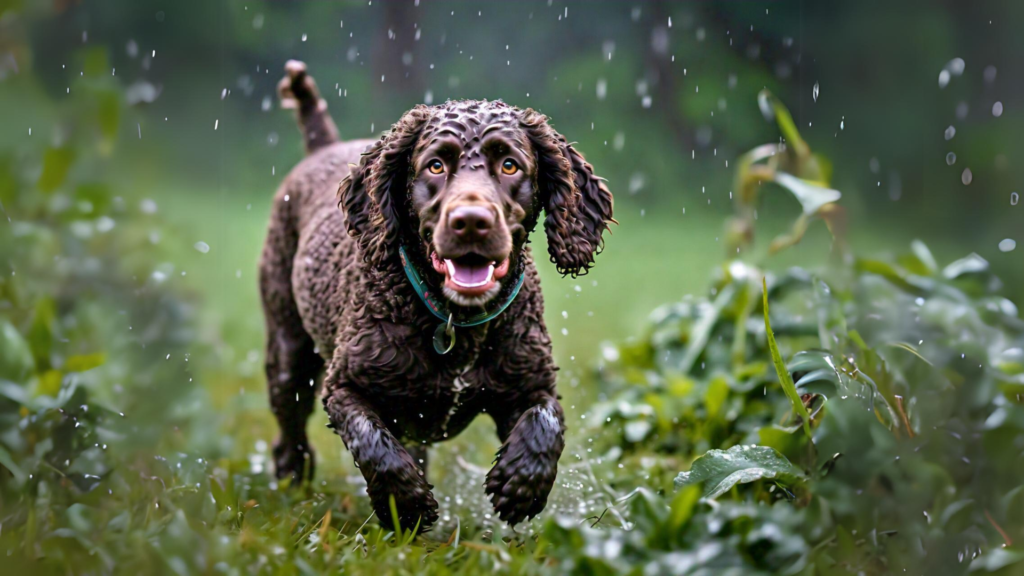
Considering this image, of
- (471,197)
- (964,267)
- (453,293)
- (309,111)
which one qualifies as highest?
(309,111)

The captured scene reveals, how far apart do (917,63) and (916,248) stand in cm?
170

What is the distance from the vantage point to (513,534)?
357 centimetres

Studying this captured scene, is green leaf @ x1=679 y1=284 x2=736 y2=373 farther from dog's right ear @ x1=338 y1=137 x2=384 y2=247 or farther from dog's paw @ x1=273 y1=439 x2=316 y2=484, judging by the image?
dog's right ear @ x1=338 y1=137 x2=384 y2=247

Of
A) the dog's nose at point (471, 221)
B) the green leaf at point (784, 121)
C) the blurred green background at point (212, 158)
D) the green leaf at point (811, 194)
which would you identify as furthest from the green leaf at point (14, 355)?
the green leaf at point (784, 121)

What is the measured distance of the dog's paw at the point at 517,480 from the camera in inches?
119

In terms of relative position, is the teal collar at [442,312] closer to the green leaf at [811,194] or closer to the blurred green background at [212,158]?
the blurred green background at [212,158]

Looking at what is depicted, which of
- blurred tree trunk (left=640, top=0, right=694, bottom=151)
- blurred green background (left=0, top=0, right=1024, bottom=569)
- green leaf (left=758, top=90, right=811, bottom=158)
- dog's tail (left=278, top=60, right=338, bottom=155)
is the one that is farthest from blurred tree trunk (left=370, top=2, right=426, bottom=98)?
green leaf (left=758, top=90, right=811, bottom=158)

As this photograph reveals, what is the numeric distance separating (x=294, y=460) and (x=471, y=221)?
2.15m

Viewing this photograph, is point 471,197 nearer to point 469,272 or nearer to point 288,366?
point 469,272

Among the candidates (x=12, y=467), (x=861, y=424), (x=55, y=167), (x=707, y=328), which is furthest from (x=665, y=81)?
(x=12, y=467)

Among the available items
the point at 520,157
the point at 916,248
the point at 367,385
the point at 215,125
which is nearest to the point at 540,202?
the point at 520,157

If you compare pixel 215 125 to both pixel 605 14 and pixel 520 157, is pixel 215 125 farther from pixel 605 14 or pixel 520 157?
pixel 605 14

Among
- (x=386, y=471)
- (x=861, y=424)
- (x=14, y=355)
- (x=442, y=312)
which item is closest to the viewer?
(x=861, y=424)

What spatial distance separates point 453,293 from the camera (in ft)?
9.69
